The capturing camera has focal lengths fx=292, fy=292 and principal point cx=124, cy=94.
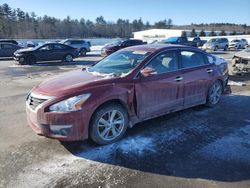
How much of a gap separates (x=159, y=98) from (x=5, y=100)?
194 inches

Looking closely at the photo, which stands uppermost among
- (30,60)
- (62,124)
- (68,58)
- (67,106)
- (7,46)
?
(67,106)

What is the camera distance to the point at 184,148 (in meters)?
4.82

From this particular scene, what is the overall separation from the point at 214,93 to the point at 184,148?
2967 millimetres

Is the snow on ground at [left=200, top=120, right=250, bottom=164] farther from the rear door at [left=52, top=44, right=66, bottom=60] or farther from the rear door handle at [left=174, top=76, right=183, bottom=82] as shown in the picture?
the rear door at [left=52, top=44, right=66, bottom=60]

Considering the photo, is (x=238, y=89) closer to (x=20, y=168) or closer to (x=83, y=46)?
(x=20, y=168)

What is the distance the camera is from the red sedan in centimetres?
451

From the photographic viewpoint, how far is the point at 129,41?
94.0 feet

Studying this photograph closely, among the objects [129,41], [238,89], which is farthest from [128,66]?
[129,41]

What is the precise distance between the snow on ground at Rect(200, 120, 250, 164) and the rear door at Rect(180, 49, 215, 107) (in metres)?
1.33

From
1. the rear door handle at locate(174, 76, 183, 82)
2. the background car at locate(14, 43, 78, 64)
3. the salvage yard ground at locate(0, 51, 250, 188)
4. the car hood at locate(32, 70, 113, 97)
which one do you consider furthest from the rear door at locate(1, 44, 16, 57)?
the rear door handle at locate(174, 76, 183, 82)

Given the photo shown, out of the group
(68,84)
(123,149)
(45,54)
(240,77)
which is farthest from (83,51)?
(123,149)

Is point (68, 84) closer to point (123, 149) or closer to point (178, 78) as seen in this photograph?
point (123, 149)

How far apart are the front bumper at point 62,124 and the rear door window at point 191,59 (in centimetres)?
279

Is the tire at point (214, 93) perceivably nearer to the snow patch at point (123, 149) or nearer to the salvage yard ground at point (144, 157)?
the salvage yard ground at point (144, 157)
